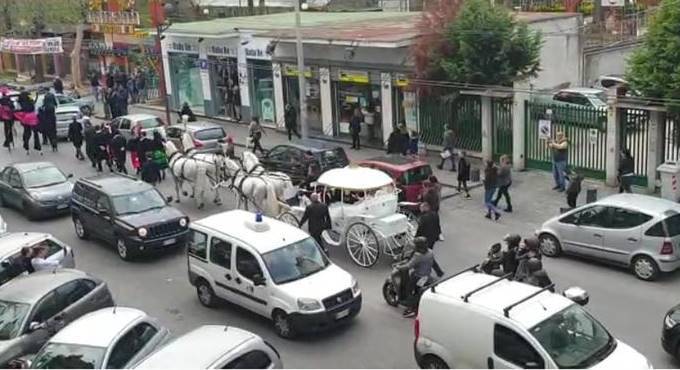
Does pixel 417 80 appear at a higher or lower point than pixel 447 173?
higher

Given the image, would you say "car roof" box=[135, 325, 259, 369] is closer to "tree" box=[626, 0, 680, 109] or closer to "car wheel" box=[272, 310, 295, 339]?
"car wheel" box=[272, 310, 295, 339]

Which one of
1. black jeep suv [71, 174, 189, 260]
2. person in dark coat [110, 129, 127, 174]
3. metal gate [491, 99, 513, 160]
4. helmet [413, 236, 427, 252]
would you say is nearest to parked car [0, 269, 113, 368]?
black jeep suv [71, 174, 189, 260]

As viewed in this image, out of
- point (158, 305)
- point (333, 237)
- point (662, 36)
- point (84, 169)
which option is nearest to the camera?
point (158, 305)

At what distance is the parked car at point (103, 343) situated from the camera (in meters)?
11.8

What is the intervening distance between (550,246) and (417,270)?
172 inches

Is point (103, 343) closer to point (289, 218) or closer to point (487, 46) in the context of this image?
point (289, 218)

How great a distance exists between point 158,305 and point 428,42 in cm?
1379

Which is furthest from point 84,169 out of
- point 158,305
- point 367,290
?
→ point 367,290

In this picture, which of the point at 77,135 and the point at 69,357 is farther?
the point at 77,135

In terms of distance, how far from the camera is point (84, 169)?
96.1 feet

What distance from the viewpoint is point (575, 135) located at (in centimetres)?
2433

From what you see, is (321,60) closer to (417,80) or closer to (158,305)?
(417,80)

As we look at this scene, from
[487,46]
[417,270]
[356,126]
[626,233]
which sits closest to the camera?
[417,270]

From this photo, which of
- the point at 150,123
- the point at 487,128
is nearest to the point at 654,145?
the point at 487,128
